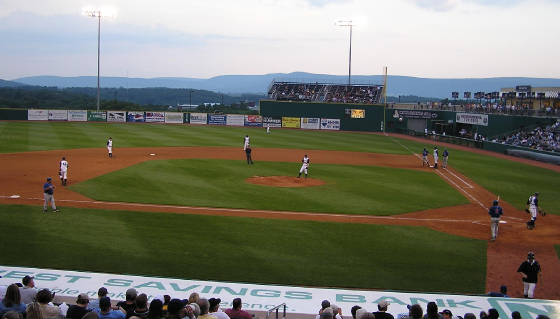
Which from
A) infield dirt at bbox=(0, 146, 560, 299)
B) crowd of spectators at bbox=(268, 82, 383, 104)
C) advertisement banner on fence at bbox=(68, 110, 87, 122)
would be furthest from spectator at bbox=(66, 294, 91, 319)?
crowd of spectators at bbox=(268, 82, 383, 104)

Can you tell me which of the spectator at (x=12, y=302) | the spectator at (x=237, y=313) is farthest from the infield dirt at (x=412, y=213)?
the spectator at (x=12, y=302)

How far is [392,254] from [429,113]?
5460 cm

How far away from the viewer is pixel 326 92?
253ft

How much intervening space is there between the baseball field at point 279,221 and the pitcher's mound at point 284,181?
0.06 metres

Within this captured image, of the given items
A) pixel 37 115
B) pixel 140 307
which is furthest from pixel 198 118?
pixel 140 307

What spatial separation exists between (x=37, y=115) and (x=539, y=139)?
5955 cm

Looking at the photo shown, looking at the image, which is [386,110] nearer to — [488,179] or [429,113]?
[429,113]

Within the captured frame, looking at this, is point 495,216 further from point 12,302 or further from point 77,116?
point 77,116

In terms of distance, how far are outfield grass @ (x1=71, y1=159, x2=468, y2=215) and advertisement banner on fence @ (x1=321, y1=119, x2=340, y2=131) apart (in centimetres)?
3731

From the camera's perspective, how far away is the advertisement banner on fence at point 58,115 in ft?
214

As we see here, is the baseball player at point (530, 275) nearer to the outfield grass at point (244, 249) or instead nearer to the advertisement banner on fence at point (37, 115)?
the outfield grass at point (244, 249)

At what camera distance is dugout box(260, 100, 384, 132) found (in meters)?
68.8

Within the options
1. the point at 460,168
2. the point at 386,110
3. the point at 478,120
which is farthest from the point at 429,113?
the point at 460,168

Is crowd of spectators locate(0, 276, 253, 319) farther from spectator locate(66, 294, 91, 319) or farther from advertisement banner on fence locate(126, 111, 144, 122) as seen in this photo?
advertisement banner on fence locate(126, 111, 144, 122)
